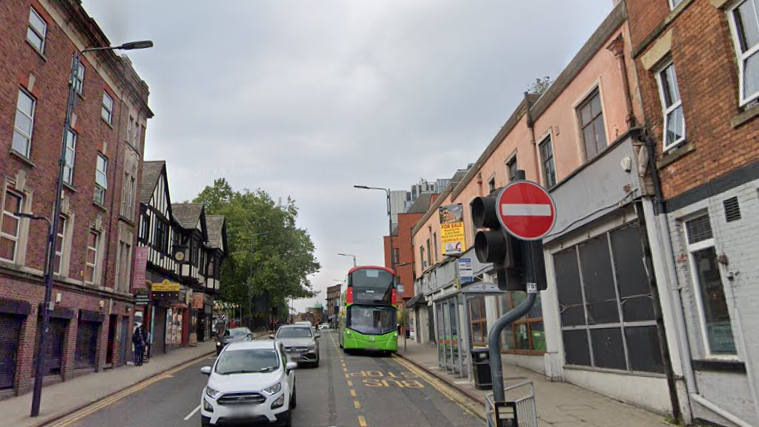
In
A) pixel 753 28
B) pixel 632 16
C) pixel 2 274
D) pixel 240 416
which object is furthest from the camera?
pixel 2 274

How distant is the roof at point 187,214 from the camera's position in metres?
35.8

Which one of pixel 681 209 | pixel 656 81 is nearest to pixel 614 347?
pixel 681 209

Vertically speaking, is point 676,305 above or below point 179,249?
below

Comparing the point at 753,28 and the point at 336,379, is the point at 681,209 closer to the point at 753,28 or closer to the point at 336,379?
the point at 753,28

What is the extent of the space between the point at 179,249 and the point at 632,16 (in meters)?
30.6

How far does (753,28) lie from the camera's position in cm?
726

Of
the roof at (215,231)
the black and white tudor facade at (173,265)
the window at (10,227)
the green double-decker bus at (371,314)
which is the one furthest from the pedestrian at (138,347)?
Answer: the roof at (215,231)

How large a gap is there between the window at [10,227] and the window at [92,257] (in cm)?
476

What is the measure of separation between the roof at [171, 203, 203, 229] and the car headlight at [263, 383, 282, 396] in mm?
29133

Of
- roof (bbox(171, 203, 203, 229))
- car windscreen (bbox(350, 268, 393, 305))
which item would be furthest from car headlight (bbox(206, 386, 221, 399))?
roof (bbox(171, 203, 203, 229))

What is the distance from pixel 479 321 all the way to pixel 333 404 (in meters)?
11.1

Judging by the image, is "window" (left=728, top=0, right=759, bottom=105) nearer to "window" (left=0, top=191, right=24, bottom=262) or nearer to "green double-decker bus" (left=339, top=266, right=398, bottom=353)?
"window" (left=0, top=191, right=24, bottom=262)

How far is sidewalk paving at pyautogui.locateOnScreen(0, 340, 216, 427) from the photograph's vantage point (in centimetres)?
1088

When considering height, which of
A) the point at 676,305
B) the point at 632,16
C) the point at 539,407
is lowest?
the point at 539,407
